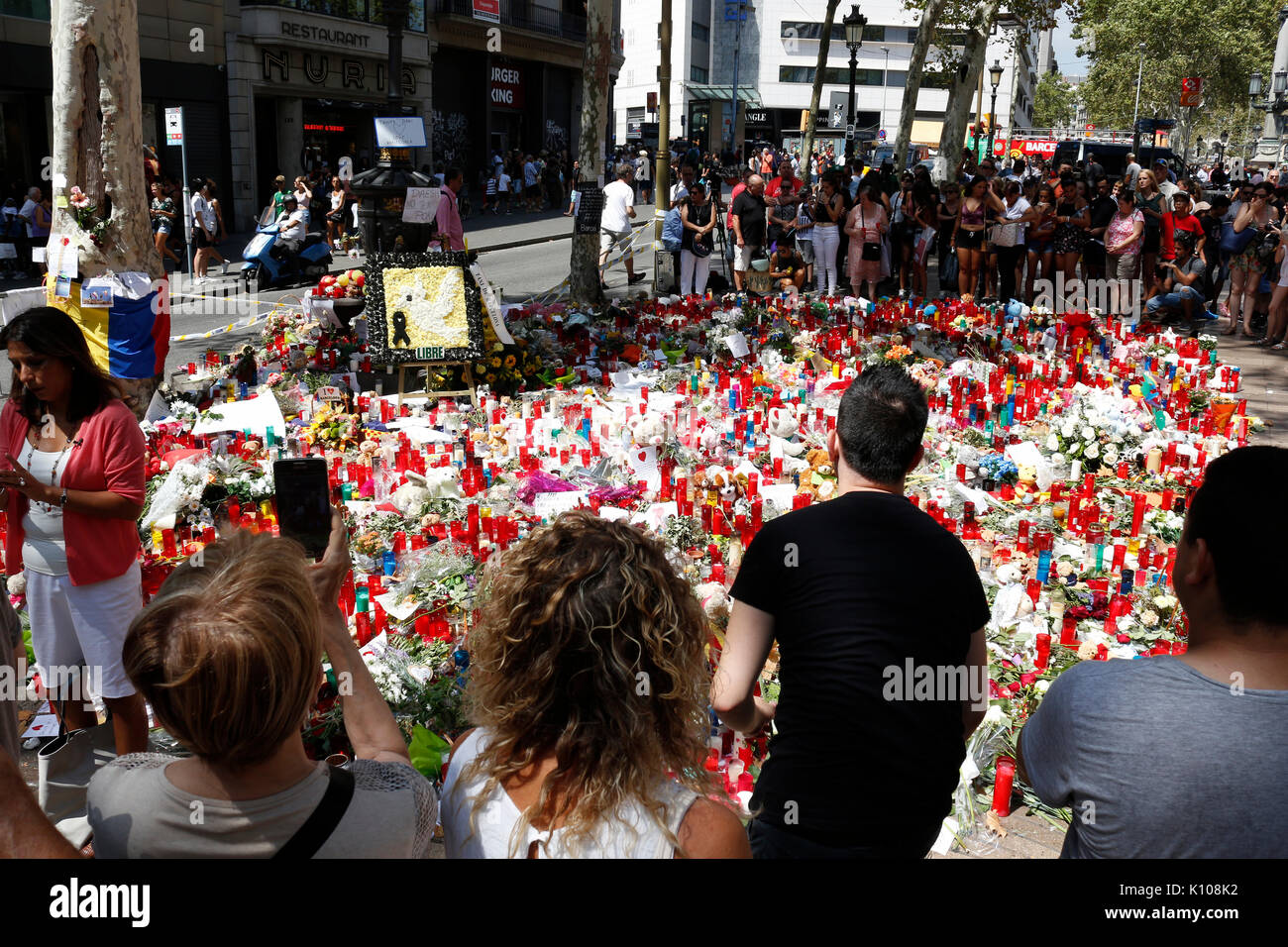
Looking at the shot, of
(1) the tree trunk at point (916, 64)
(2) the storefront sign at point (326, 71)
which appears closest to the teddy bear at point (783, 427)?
(1) the tree trunk at point (916, 64)

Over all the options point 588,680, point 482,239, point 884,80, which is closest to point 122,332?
point 588,680

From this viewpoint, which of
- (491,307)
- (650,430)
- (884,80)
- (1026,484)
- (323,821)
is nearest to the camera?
(323,821)

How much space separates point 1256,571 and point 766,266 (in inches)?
550

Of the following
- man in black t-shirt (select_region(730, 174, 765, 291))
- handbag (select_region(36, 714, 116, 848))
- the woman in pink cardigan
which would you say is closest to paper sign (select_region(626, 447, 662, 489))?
the woman in pink cardigan

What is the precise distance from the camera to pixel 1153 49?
2291 inches

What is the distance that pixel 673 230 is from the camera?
1477cm

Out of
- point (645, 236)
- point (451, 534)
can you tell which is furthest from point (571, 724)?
point (645, 236)

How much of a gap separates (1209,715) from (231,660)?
169 cm

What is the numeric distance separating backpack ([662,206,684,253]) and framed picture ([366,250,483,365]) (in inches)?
216

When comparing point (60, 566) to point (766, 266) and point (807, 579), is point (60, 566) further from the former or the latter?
point (766, 266)

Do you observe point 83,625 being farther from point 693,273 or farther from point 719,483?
point 693,273

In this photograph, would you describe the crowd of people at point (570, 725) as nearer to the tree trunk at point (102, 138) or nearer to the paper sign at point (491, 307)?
the tree trunk at point (102, 138)

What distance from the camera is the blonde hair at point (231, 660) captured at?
Answer: 76.1 inches

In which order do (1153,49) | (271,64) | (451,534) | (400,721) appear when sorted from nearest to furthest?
(400,721) < (451,534) < (271,64) < (1153,49)
